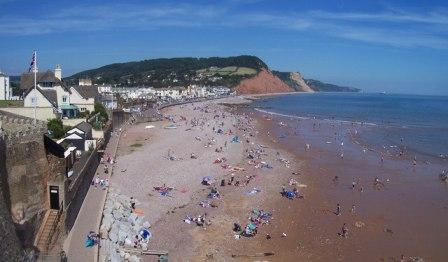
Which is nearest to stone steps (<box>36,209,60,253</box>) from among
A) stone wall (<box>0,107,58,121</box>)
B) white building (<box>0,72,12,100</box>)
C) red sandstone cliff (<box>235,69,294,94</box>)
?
stone wall (<box>0,107,58,121</box>)

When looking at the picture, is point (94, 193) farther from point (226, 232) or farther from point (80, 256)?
point (80, 256)

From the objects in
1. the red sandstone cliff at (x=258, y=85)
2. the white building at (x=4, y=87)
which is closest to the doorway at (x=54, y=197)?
the white building at (x=4, y=87)

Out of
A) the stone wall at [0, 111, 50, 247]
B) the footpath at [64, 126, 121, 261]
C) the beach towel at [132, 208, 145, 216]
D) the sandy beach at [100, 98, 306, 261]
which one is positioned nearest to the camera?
the stone wall at [0, 111, 50, 247]

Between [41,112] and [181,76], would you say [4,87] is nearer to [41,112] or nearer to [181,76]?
[41,112]

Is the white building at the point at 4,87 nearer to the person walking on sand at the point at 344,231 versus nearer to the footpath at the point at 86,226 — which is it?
the footpath at the point at 86,226

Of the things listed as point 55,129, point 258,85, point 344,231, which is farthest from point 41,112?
point 258,85

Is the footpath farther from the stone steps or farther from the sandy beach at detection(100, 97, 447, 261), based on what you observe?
the sandy beach at detection(100, 97, 447, 261)

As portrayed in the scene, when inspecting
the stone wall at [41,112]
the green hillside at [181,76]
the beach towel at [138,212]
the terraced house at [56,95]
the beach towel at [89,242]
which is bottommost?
the beach towel at [138,212]
